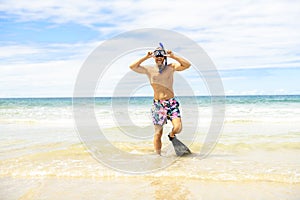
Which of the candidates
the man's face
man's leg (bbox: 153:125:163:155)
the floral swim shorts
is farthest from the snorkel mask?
man's leg (bbox: 153:125:163:155)

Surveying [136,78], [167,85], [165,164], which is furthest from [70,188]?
[136,78]

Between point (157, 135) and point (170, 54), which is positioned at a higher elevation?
point (170, 54)

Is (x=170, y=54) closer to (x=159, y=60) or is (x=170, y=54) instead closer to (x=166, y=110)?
(x=159, y=60)

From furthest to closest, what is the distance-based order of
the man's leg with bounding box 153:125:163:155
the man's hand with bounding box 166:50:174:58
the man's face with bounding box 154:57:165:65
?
the man's leg with bounding box 153:125:163:155 → the man's face with bounding box 154:57:165:65 → the man's hand with bounding box 166:50:174:58

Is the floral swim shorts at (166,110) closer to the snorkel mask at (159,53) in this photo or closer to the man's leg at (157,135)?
the man's leg at (157,135)

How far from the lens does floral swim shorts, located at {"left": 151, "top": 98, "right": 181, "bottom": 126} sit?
24.2ft

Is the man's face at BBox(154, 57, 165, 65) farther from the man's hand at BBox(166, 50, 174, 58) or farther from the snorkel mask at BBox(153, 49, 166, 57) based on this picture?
the man's hand at BBox(166, 50, 174, 58)

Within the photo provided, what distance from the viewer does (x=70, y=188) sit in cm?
540

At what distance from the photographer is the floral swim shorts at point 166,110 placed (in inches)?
291

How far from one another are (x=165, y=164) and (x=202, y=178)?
46.3 inches

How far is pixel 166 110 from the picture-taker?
7406 millimetres

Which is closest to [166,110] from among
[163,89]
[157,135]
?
[163,89]

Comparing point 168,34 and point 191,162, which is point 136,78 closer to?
point 168,34

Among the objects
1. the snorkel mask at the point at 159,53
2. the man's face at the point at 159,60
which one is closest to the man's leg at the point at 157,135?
the man's face at the point at 159,60
